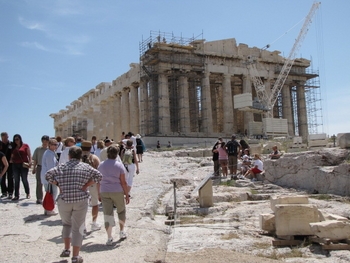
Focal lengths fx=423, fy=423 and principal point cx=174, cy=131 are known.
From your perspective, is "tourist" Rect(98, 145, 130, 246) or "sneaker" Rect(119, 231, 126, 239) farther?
"sneaker" Rect(119, 231, 126, 239)

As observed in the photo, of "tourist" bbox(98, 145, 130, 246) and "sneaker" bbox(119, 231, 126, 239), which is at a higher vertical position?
"tourist" bbox(98, 145, 130, 246)

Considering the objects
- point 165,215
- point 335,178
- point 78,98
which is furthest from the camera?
point 78,98

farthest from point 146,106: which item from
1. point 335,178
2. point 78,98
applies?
point 335,178

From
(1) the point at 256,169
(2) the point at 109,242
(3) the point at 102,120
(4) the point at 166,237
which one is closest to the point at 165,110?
(3) the point at 102,120

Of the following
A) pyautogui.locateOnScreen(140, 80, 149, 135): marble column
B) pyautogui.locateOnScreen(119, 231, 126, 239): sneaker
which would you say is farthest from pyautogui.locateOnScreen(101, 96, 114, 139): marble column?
pyautogui.locateOnScreen(119, 231, 126, 239): sneaker

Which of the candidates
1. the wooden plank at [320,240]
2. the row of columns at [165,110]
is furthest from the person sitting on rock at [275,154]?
the row of columns at [165,110]

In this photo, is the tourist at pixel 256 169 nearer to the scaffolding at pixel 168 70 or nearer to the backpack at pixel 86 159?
the backpack at pixel 86 159

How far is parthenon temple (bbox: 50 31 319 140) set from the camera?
129 feet

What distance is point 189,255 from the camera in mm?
5961

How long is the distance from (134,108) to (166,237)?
3779cm

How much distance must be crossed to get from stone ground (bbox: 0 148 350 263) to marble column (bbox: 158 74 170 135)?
90.0 feet

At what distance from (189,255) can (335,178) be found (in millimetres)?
6759

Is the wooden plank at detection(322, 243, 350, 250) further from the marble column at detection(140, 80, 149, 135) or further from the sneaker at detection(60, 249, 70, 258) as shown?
the marble column at detection(140, 80, 149, 135)

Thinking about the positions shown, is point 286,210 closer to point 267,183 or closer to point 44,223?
point 44,223
